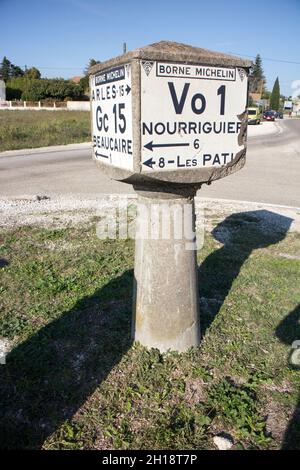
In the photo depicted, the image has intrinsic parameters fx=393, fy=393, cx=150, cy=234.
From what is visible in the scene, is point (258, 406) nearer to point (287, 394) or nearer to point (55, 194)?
point (287, 394)

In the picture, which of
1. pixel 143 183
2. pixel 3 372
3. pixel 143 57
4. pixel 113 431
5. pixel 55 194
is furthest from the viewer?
pixel 55 194

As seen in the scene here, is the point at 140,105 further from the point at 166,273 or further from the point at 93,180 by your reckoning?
the point at 93,180

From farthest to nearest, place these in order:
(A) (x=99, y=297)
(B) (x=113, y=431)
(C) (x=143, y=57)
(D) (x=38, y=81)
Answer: (D) (x=38, y=81) < (A) (x=99, y=297) < (B) (x=113, y=431) < (C) (x=143, y=57)

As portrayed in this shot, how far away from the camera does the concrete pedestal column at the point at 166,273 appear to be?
2729mm

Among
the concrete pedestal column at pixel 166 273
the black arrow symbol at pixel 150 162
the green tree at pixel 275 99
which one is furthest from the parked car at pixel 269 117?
the black arrow symbol at pixel 150 162

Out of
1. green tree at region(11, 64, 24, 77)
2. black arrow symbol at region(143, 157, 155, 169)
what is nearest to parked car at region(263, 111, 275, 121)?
black arrow symbol at region(143, 157, 155, 169)

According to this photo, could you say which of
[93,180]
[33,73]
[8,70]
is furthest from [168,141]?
[8,70]

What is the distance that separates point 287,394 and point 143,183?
5.67ft

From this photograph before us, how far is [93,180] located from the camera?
33.1ft

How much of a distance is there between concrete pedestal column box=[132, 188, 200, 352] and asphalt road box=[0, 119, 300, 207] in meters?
5.61

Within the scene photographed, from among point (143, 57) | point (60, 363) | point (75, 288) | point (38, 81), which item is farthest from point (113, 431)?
point (38, 81)

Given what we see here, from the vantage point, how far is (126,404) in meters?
2.57

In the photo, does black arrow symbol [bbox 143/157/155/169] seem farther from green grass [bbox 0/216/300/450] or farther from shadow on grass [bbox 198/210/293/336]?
shadow on grass [bbox 198/210/293/336]
